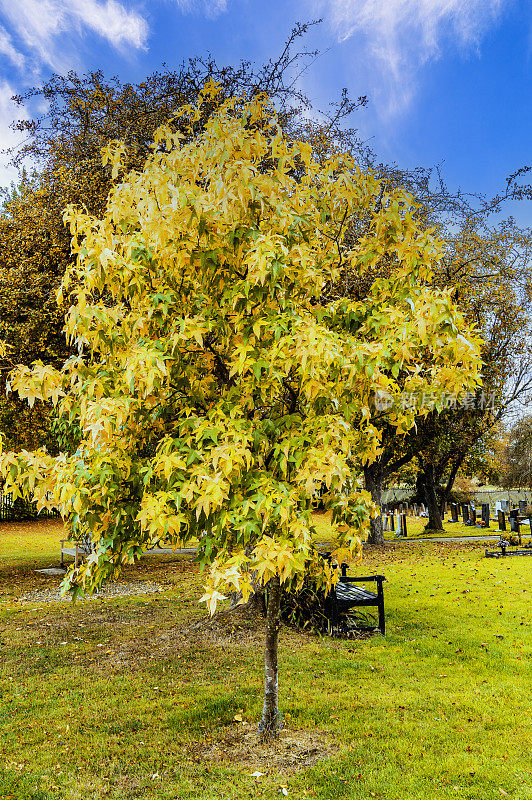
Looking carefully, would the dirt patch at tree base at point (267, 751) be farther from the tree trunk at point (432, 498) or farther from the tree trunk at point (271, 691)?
the tree trunk at point (432, 498)

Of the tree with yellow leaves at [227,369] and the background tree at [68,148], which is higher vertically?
the background tree at [68,148]

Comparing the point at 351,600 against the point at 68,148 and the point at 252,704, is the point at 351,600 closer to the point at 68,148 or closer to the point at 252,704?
the point at 252,704

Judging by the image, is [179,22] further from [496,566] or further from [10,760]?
[496,566]

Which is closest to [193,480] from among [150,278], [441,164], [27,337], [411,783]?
[150,278]

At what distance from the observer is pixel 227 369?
527 cm

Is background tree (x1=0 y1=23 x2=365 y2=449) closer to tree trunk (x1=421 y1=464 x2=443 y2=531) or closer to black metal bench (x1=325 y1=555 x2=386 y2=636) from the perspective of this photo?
black metal bench (x1=325 y1=555 x2=386 y2=636)

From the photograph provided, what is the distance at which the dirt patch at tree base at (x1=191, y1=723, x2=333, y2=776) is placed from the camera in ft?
15.7

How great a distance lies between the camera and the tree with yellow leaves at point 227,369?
12.7 feet

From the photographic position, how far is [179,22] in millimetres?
12148

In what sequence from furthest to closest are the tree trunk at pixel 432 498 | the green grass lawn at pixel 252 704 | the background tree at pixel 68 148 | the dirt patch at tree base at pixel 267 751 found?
1. the tree trunk at pixel 432 498
2. the background tree at pixel 68 148
3. the dirt patch at tree base at pixel 267 751
4. the green grass lawn at pixel 252 704

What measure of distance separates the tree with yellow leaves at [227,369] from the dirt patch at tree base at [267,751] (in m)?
0.21

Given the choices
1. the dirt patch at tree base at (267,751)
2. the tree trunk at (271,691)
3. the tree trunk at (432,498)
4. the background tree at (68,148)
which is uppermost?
the background tree at (68,148)

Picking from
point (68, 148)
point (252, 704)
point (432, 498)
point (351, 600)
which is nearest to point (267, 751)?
point (252, 704)

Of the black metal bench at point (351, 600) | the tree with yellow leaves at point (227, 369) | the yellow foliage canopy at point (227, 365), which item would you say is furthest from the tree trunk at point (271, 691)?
the black metal bench at point (351, 600)
